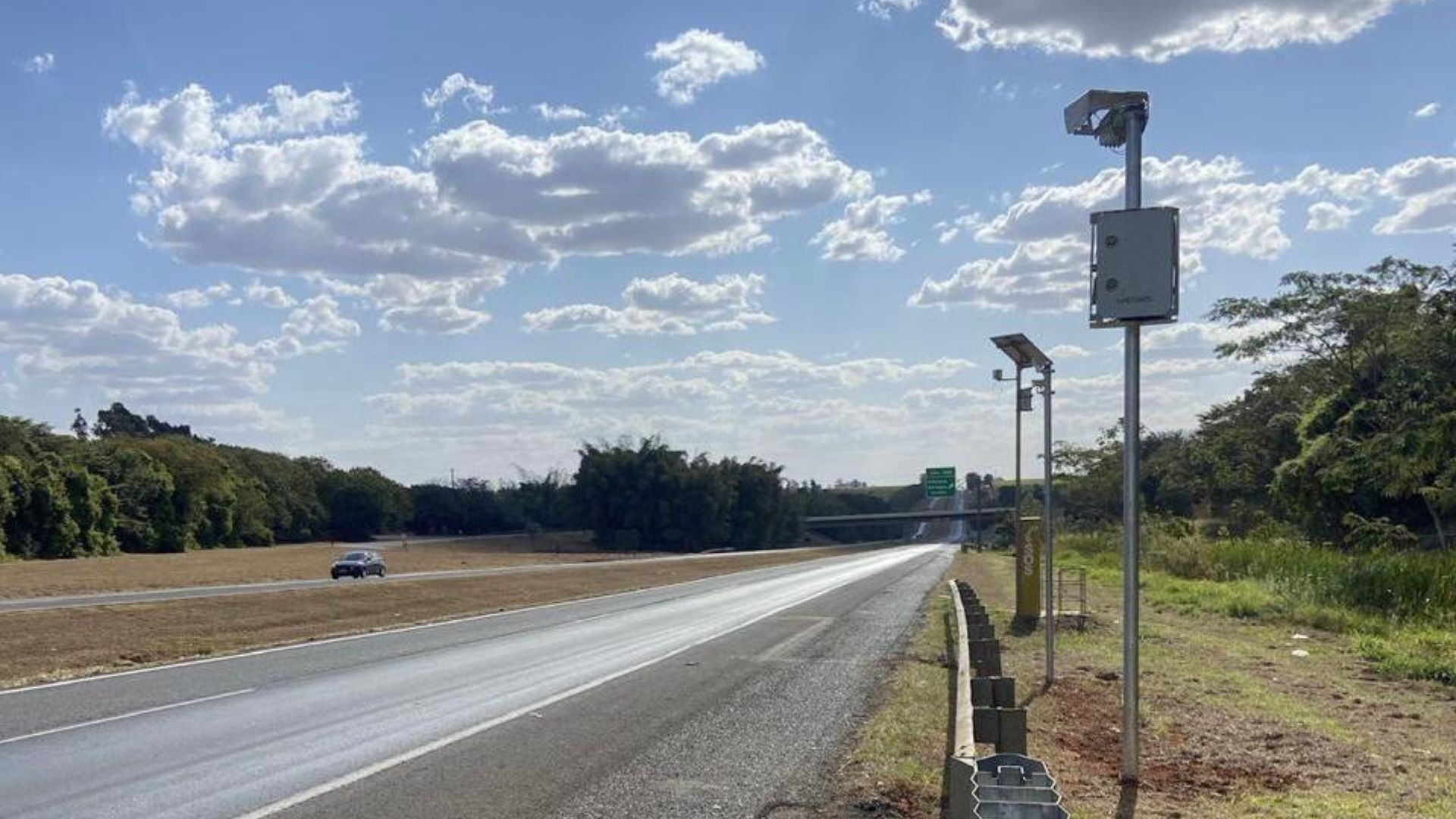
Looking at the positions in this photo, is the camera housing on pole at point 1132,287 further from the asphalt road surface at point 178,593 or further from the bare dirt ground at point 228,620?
the asphalt road surface at point 178,593

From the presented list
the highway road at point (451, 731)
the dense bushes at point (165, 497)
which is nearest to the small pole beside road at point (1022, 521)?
the highway road at point (451, 731)

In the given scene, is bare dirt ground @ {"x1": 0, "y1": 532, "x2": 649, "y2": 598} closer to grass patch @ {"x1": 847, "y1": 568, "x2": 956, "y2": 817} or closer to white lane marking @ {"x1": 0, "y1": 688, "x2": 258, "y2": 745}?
white lane marking @ {"x1": 0, "y1": 688, "x2": 258, "y2": 745}

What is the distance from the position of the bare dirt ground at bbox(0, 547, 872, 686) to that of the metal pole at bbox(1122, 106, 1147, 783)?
1329cm

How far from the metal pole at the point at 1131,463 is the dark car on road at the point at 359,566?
144 ft

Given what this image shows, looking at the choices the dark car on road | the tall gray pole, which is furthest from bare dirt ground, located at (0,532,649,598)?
the tall gray pole

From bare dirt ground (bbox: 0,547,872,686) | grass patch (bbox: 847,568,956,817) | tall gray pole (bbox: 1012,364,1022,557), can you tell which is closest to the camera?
grass patch (bbox: 847,568,956,817)

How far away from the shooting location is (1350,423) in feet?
164

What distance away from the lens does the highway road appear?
27.8 ft

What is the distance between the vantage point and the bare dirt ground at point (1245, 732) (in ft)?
27.9

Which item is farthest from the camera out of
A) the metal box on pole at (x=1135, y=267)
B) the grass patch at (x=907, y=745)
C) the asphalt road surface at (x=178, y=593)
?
the asphalt road surface at (x=178, y=593)

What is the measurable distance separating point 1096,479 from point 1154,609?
5883cm

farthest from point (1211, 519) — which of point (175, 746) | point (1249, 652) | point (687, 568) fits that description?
point (175, 746)

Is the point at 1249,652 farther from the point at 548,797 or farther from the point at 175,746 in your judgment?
the point at 175,746

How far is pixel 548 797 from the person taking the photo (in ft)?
27.9
